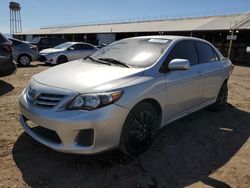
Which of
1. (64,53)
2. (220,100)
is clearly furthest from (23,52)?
(220,100)

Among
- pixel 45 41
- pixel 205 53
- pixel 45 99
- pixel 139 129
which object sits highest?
pixel 205 53

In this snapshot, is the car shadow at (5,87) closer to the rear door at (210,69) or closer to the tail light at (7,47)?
the tail light at (7,47)

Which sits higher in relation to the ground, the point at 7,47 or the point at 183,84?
the point at 7,47

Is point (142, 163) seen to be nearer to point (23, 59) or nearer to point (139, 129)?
point (139, 129)

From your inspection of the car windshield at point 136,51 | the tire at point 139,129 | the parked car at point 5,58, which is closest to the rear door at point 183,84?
the car windshield at point 136,51

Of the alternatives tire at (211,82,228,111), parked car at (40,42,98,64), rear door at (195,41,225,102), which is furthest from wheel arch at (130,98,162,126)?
parked car at (40,42,98,64)

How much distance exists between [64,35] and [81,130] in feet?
152

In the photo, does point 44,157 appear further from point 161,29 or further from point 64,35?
point 64,35

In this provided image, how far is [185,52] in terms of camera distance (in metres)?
4.83

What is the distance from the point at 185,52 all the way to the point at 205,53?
0.84 metres

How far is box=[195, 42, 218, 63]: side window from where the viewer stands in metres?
5.28

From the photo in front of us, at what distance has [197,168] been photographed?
3693 mm

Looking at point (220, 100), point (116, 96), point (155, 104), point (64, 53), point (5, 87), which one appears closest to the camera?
point (116, 96)

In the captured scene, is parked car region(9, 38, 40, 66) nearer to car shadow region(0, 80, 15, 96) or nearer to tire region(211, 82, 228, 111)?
A: car shadow region(0, 80, 15, 96)
